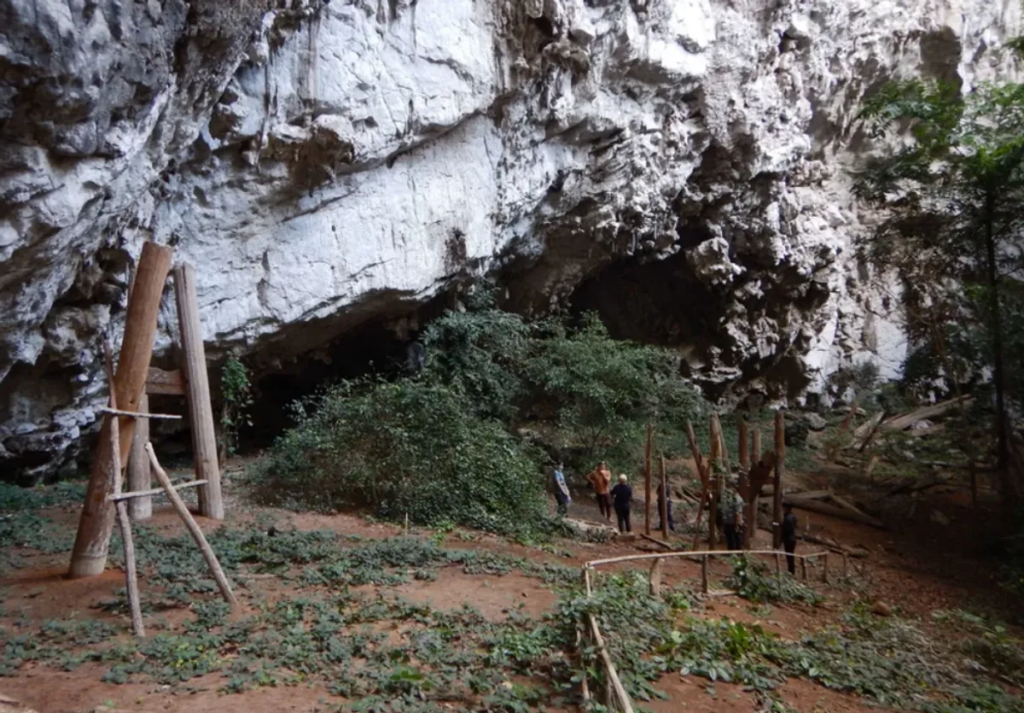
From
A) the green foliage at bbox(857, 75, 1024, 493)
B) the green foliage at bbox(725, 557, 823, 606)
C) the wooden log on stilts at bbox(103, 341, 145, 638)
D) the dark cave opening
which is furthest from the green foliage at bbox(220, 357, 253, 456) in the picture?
the green foliage at bbox(857, 75, 1024, 493)

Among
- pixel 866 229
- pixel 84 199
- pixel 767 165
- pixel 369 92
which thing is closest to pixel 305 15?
pixel 369 92

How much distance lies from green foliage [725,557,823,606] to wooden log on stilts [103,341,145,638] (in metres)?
6.59

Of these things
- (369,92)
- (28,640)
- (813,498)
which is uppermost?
(369,92)

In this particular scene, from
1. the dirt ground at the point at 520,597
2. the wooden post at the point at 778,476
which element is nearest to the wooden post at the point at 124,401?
the dirt ground at the point at 520,597

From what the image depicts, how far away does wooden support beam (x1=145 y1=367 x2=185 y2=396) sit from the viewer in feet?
23.9

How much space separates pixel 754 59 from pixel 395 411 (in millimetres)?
14038

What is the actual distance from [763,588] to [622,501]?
352cm

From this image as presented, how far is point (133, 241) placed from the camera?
977cm

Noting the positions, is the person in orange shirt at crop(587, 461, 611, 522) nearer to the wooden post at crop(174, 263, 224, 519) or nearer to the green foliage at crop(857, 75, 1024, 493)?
the wooden post at crop(174, 263, 224, 519)

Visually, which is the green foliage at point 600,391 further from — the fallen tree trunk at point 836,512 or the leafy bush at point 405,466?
the fallen tree trunk at point 836,512

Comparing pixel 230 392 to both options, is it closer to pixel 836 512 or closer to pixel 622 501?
pixel 622 501

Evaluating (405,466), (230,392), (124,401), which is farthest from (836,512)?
(124,401)

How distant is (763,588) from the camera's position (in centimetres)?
866

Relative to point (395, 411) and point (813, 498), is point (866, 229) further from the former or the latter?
point (395, 411)
